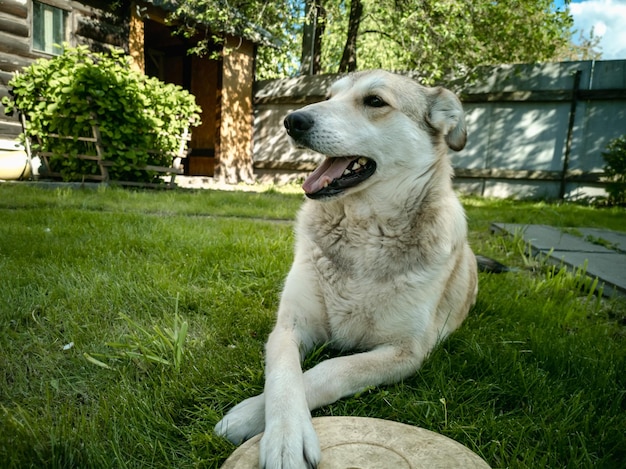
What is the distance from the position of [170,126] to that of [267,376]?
22.9 ft

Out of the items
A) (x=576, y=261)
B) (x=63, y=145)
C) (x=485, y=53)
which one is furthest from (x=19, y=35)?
(x=485, y=53)

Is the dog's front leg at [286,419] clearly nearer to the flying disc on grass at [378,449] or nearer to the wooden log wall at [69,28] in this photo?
Result: the flying disc on grass at [378,449]

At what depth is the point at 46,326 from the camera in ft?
6.14

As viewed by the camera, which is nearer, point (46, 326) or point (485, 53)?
point (46, 326)

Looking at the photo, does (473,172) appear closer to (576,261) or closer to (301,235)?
(576,261)

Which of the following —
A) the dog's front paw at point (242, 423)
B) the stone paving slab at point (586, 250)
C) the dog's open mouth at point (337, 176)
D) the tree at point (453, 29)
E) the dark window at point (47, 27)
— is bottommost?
the dog's front paw at point (242, 423)

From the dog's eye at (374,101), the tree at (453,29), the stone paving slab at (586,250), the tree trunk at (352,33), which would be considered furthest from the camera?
the tree trunk at (352,33)

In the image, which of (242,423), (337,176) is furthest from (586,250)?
(242,423)

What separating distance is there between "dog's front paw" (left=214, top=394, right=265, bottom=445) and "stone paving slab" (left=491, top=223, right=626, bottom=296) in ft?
8.50

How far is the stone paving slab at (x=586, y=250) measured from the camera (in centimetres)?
300

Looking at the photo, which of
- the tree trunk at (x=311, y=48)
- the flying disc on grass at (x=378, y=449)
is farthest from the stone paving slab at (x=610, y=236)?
the tree trunk at (x=311, y=48)

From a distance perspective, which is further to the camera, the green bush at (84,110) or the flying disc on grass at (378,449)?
the green bush at (84,110)

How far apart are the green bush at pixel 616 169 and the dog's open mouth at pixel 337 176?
783cm

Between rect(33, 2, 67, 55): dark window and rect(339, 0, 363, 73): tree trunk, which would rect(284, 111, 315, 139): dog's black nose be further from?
rect(339, 0, 363, 73): tree trunk
